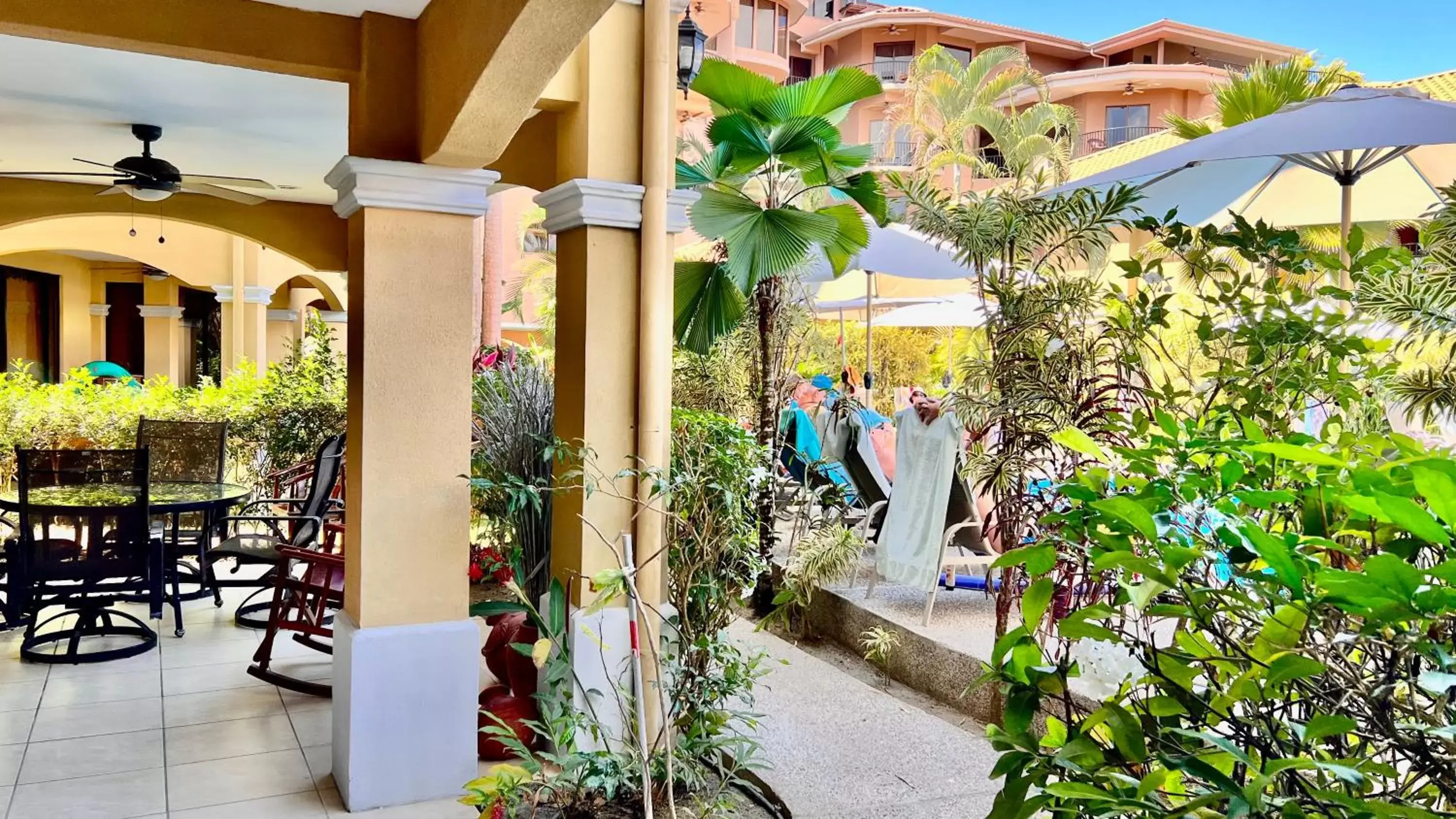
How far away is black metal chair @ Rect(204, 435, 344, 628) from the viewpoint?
200 inches

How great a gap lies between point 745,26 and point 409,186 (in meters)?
29.9

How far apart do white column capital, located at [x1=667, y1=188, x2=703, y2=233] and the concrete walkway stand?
1844mm

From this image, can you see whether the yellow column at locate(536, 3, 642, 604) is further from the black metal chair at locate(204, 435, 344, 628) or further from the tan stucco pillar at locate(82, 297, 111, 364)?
the tan stucco pillar at locate(82, 297, 111, 364)

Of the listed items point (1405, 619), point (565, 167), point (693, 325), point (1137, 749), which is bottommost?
point (1137, 749)

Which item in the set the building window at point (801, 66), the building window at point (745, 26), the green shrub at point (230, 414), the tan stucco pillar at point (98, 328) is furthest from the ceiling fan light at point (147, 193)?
the building window at point (801, 66)

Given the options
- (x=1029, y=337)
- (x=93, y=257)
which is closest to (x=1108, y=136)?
(x=93, y=257)

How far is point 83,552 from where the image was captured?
4980 millimetres

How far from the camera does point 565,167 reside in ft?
12.5

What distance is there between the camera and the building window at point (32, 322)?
14.0 meters

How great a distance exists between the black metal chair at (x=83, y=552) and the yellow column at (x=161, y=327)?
12.3 meters

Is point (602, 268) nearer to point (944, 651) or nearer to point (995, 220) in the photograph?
point (995, 220)

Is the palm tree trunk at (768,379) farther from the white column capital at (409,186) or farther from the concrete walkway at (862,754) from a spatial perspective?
the white column capital at (409,186)

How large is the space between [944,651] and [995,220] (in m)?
2.10

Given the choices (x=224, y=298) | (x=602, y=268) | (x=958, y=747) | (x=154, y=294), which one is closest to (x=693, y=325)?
(x=602, y=268)
